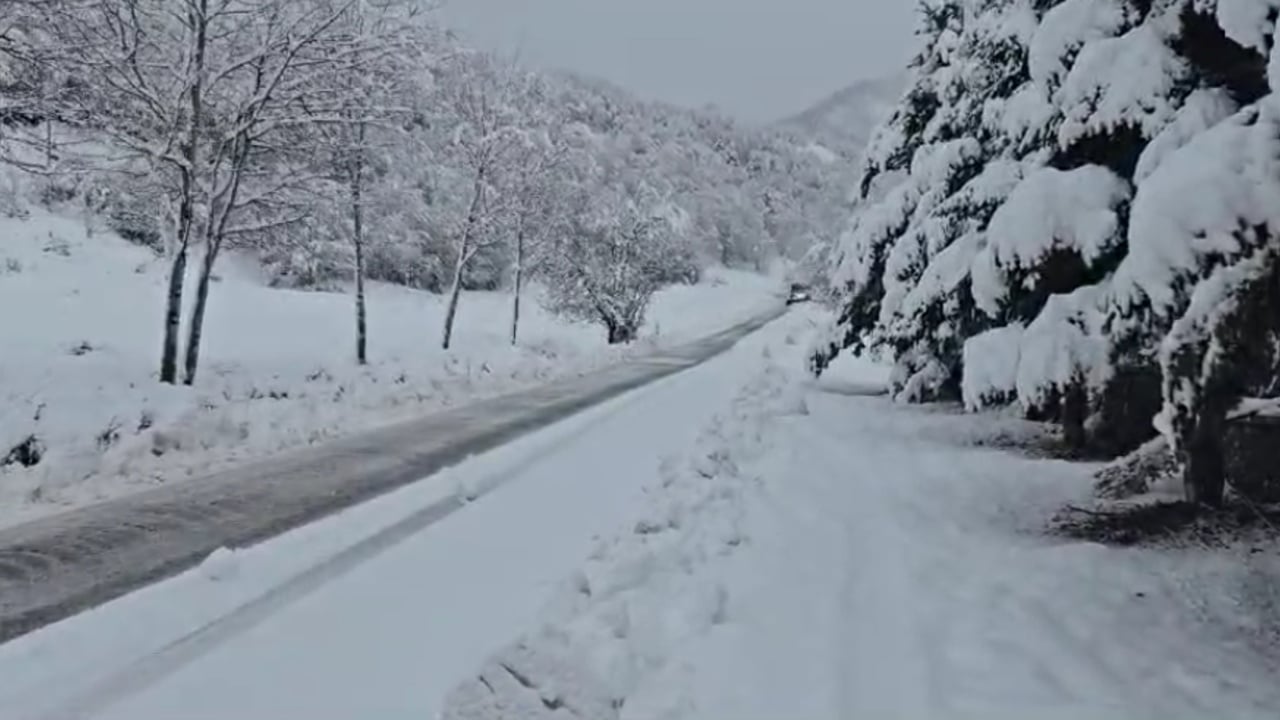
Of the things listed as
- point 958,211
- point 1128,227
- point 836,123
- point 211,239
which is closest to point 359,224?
point 211,239

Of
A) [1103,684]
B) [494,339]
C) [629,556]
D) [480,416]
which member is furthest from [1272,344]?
[494,339]

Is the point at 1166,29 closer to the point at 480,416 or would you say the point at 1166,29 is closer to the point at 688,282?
the point at 480,416

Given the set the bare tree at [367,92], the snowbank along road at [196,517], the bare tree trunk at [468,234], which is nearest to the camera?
the snowbank along road at [196,517]

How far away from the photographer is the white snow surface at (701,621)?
12.4 feet

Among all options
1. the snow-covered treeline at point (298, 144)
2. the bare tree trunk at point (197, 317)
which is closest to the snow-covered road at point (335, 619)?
the snow-covered treeline at point (298, 144)

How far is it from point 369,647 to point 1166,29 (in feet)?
17.0

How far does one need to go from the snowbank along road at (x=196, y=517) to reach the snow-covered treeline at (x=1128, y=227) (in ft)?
16.3

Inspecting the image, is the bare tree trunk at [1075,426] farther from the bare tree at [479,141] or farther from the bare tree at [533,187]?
the bare tree at [533,187]

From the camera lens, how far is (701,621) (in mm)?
4441

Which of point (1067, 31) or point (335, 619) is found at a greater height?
point (1067, 31)

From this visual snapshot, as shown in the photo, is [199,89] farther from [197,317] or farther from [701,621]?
[701,621]

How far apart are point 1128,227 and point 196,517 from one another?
251 inches

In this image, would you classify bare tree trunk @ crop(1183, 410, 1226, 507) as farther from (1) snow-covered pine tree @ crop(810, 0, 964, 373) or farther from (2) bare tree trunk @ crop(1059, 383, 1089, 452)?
(1) snow-covered pine tree @ crop(810, 0, 964, 373)

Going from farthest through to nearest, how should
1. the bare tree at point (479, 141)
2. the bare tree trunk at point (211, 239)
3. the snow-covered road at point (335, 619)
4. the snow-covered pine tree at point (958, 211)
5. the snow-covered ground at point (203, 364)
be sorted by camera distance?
1. the bare tree at point (479, 141)
2. the bare tree trunk at point (211, 239)
3. the snow-covered ground at point (203, 364)
4. the snow-covered pine tree at point (958, 211)
5. the snow-covered road at point (335, 619)
